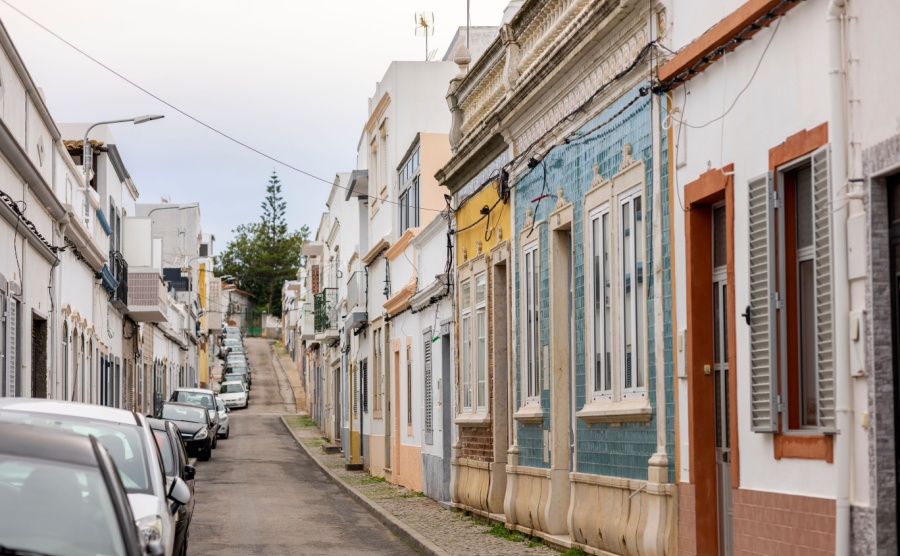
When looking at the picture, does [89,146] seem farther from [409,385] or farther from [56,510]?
[56,510]

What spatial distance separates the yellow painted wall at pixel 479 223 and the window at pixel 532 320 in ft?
3.77

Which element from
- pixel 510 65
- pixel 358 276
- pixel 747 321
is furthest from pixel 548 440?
pixel 358 276

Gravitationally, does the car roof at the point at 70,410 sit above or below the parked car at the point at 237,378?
above

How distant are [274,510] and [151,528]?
14.0m

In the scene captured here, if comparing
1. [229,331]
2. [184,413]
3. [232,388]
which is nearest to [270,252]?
[229,331]

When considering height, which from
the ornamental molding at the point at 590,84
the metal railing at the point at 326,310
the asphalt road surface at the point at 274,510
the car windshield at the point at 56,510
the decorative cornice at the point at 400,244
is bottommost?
the asphalt road surface at the point at 274,510

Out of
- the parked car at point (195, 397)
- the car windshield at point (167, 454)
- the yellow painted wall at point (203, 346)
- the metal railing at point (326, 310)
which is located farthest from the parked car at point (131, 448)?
the yellow painted wall at point (203, 346)

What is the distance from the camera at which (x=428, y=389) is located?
24.9 metres

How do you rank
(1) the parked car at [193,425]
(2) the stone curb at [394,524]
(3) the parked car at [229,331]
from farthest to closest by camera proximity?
(3) the parked car at [229,331] < (1) the parked car at [193,425] < (2) the stone curb at [394,524]

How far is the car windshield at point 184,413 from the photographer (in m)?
38.0

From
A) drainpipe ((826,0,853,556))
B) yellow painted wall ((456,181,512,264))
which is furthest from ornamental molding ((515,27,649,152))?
drainpipe ((826,0,853,556))

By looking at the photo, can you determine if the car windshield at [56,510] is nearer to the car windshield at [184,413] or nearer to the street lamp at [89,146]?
the street lamp at [89,146]

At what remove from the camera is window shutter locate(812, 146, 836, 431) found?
852 cm

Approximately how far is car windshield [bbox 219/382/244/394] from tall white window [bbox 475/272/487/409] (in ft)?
178
